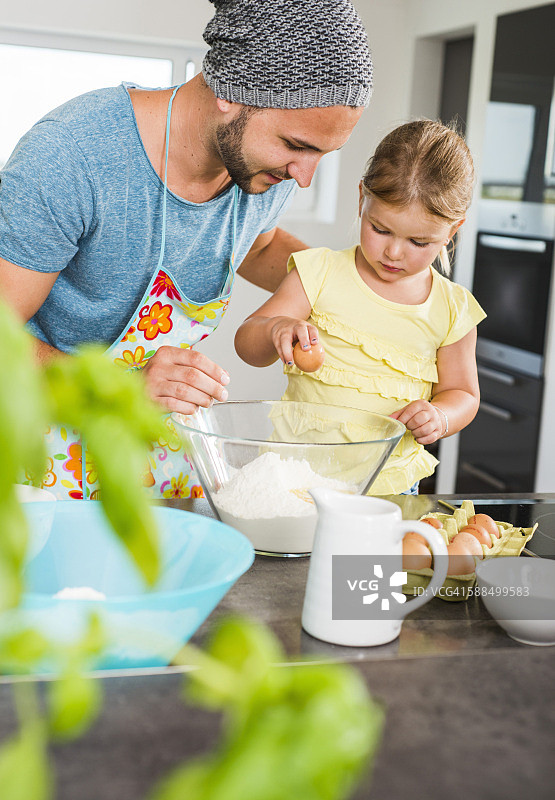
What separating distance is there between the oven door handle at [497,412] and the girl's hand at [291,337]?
217 centimetres

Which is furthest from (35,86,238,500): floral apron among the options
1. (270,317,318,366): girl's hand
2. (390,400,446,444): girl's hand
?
(390,400,446,444): girl's hand

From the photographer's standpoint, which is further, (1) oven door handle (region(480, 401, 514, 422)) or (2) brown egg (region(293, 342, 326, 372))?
(1) oven door handle (region(480, 401, 514, 422))

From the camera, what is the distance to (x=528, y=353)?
3.22 meters

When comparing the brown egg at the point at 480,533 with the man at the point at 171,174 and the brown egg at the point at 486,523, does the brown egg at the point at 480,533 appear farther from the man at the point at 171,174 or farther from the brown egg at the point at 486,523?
the man at the point at 171,174

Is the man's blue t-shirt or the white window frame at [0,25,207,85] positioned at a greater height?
the white window frame at [0,25,207,85]

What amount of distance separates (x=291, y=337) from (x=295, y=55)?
42cm

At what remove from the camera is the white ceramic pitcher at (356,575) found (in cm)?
73

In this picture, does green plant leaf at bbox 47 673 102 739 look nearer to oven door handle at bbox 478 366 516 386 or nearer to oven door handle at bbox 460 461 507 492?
oven door handle at bbox 478 366 516 386

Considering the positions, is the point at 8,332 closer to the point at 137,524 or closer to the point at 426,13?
the point at 137,524

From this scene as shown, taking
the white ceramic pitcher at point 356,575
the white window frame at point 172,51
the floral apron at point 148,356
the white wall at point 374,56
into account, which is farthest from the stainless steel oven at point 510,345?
the white ceramic pitcher at point 356,575

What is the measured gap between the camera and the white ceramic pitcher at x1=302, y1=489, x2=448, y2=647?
73 cm

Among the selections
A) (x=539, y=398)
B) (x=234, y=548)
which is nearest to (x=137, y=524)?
(x=234, y=548)

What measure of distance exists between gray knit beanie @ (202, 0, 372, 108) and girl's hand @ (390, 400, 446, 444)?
18.9 inches

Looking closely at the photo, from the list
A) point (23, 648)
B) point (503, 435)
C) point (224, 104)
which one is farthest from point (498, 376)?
point (23, 648)
